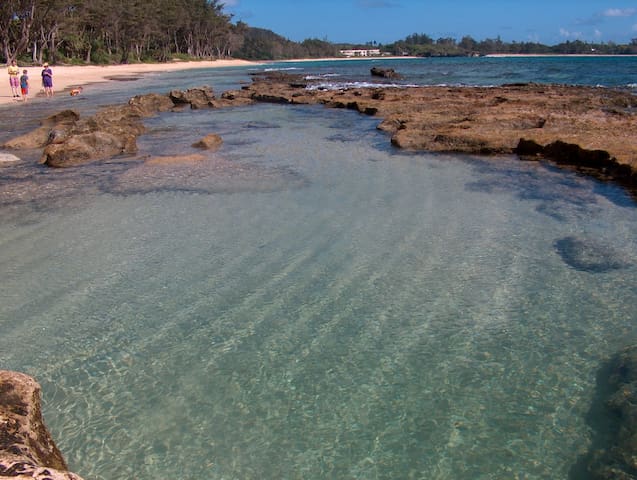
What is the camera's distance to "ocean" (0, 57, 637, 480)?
2.88 meters

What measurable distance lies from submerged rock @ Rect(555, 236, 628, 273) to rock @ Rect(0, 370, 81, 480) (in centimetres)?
483

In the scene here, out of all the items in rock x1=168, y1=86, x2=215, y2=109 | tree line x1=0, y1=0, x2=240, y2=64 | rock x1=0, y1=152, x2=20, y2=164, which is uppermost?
tree line x1=0, y1=0, x2=240, y2=64

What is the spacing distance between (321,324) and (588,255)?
3.19 metres

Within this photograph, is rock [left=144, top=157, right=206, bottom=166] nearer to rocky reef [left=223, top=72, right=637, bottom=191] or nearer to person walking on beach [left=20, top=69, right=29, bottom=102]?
rocky reef [left=223, top=72, right=637, bottom=191]

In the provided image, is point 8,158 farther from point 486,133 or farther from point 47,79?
point 47,79

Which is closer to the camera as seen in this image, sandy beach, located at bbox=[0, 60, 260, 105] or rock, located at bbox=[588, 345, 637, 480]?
rock, located at bbox=[588, 345, 637, 480]

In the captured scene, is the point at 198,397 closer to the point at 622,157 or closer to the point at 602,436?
the point at 602,436

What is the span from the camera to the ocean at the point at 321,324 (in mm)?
2881

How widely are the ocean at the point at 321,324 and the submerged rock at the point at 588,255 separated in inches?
1.2

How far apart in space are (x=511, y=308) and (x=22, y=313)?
14.1ft

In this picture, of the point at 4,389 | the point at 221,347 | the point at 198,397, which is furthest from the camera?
the point at 221,347

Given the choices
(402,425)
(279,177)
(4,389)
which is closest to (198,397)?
(4,389)

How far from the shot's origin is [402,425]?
3.02 meters

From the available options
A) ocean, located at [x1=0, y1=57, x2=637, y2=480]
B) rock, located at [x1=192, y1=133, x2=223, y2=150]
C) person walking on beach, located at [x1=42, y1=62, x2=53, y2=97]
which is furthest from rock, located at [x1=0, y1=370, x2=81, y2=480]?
person walking on beach, located at [x1=42, y1=62, x2=53, y2=97]
